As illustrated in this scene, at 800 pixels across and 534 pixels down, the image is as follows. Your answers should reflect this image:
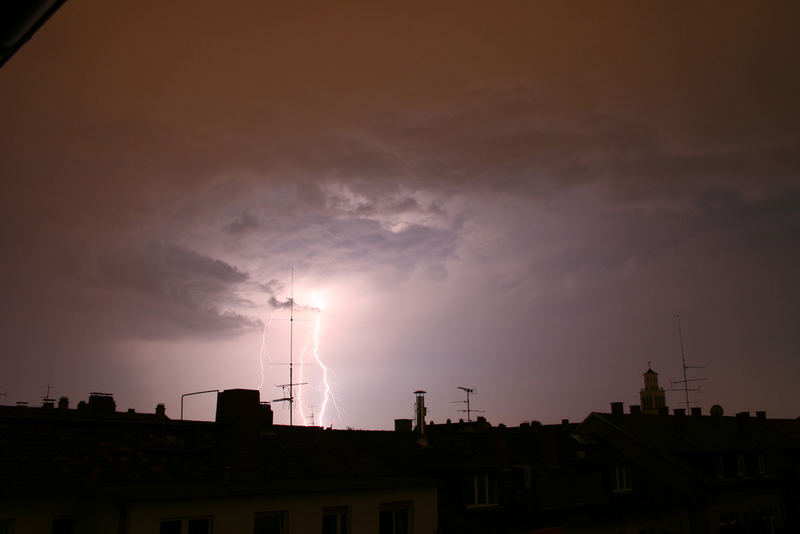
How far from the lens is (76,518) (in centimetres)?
1981

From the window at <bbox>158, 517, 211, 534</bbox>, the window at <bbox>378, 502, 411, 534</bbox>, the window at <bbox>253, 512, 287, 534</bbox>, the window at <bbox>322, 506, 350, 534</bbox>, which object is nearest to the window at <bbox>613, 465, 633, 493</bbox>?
the window at <bbox>378, 502, 411, 534</bbox>

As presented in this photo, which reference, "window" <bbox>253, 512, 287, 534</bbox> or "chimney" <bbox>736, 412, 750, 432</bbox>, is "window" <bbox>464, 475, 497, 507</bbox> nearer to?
"window" <bbox>253, 512, 287, 534</bbox>

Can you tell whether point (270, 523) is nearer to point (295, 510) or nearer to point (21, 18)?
point (295, 510)

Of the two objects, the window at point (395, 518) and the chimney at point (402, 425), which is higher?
the chimney at point (402, 425)

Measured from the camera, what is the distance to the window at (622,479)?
3888 centimetres

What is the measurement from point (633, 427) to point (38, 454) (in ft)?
129

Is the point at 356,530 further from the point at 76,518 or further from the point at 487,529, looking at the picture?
the point at 76,518

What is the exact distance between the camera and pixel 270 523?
22797 millimetres

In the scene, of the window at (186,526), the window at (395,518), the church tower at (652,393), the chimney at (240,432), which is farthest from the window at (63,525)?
the church tower at (652,393)

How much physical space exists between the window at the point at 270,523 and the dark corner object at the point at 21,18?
68.9 ft

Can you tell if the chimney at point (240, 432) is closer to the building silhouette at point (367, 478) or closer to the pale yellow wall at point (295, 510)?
the building silhouette at point (367, 478)

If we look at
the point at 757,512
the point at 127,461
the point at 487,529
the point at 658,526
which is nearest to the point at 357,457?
the point at 487,529

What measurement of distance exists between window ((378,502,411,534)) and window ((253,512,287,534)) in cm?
459

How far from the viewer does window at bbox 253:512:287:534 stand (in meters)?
22.4
